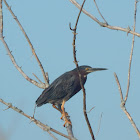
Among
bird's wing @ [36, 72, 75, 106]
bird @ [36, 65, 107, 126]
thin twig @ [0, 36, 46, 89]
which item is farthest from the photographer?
bird @ [36, 65, 107, 126]

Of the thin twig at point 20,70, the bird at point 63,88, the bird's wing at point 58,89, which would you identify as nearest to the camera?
the thin twig at point 20,70

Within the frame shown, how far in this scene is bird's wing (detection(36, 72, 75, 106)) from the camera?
7.16m

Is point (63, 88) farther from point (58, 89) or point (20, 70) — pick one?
point (20, 70)

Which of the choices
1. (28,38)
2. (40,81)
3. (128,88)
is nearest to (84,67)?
(40,81)

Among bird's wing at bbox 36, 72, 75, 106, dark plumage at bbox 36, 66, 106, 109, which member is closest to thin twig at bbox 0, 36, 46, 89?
bird's wing at bbox 36, 72, 75, 106

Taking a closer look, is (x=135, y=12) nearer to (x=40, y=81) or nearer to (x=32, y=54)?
(x=32, y=54)

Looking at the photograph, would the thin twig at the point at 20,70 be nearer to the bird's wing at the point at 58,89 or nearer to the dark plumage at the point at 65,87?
the bird's wing at the point at 58,89

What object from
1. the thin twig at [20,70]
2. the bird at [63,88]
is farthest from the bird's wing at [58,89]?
the thin twig at [20,70]

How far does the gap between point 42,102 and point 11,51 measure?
132cm

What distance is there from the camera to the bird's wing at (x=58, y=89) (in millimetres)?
7164

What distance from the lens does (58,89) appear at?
7.47 m

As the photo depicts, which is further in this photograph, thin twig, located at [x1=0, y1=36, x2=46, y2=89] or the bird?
the bird

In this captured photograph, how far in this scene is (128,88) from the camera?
3.82m

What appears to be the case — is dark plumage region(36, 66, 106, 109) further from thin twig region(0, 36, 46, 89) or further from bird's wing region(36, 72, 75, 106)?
thin twig region(0, 36, 46, 89)
